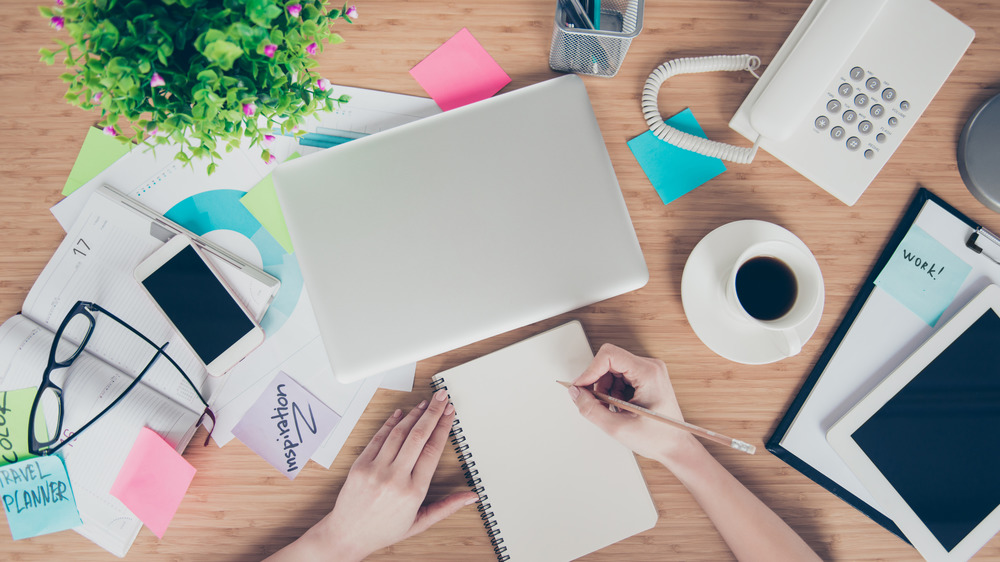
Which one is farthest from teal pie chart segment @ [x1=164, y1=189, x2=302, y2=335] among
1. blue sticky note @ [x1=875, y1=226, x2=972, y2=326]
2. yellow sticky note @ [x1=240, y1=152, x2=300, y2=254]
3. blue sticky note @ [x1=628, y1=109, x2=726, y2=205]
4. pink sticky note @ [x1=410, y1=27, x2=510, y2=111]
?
blue sticky note @ [x1=875, y1=226, x2=972, y2=326]

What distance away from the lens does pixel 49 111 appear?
0.80 meters

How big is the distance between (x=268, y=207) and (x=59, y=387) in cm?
41

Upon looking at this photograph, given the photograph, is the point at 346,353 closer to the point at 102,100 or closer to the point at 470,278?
the point at 470,278

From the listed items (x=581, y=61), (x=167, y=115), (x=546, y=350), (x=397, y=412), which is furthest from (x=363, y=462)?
(x=581, y=61)

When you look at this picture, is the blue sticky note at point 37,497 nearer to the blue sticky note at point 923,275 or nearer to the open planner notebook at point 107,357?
the open planner notebook at point 107,357

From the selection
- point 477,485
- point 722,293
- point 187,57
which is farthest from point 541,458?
point 187,57

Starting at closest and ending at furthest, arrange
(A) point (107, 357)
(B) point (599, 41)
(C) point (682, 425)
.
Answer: (C) point (682, 425)
(B) point (599, 41)
(A) point (107, 357)

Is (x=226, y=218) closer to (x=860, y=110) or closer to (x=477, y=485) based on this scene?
(x=477, y=485)

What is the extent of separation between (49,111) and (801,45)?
1.16 meters

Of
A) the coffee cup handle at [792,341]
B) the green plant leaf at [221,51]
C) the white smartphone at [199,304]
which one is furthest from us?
the white smartphone at [199,304]

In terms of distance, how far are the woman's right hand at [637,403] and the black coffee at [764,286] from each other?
0.15 metres

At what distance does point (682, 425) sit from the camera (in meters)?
0.58

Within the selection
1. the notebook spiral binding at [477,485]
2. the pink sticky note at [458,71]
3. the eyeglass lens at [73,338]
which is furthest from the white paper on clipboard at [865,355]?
the eyeglass lens at [73,338]

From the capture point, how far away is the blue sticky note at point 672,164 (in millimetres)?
793
